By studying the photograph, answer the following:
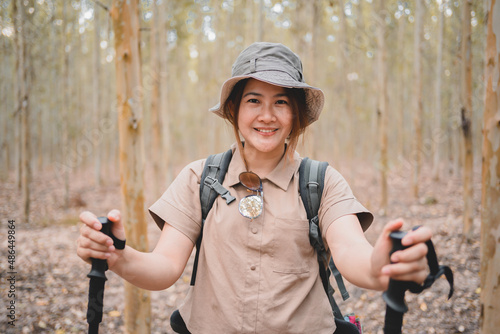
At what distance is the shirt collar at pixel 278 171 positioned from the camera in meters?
1.65

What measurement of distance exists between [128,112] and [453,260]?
218 inches

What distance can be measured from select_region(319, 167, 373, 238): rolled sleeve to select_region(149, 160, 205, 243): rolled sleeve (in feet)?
2.16

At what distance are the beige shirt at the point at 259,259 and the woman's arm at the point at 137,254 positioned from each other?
89 mm

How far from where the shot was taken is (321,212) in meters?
1.56

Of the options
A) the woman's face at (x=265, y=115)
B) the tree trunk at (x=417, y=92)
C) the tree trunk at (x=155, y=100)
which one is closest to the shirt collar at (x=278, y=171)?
the woman's face at (x=265, y=115)

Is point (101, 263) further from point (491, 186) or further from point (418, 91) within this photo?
point (418, 91)

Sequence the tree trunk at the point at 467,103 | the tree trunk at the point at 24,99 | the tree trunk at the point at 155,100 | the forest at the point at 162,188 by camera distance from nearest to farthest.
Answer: the forest at the point at 162,188 → the tree trunk at the point at 467,103 → the tree trunk at the point at 24,99 → the tree trunk at the point at 155,100

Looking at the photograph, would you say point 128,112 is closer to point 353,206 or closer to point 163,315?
point 353,206

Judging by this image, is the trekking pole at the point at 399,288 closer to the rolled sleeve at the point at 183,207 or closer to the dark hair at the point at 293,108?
the dark hair at the point at 293,108

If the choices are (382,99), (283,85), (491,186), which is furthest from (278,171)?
(382,99)

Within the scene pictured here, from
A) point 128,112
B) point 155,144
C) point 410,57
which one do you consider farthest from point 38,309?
point 410,57

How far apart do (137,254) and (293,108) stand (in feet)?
3.59

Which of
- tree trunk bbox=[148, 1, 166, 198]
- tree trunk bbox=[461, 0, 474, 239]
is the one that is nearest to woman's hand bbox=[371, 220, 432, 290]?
tree trunk bbox=[461, 0, 474, 239]

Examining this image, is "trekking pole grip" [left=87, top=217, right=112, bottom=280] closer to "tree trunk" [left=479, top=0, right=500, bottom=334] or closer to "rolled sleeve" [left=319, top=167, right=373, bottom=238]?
"rolled sleeve" [left=319, top=167, right=373, bottom=238]
